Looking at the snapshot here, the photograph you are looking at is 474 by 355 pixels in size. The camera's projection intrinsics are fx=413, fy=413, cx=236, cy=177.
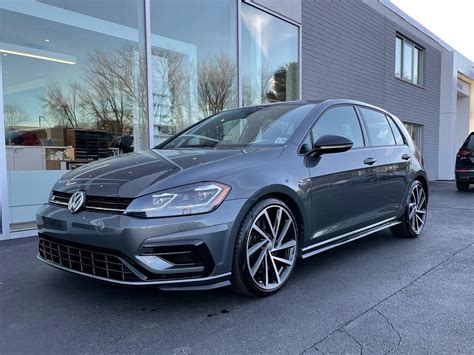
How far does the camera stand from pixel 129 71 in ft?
25.2

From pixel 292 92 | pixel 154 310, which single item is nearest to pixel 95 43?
pixel 292 92

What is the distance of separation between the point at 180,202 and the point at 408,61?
52.4 ft

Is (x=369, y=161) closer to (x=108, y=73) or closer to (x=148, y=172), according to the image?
(x=148, y=172)

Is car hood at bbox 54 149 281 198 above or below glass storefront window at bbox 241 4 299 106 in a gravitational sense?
below

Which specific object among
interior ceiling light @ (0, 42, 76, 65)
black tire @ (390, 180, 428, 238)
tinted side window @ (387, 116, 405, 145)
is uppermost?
interior ceiling light @ (0, 42, 76, 65)

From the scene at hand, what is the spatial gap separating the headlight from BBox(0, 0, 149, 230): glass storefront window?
431cm

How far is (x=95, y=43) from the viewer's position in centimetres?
801

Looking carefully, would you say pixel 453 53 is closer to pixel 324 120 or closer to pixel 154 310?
pixel 324 120

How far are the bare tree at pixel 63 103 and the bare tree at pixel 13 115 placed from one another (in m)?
0.73

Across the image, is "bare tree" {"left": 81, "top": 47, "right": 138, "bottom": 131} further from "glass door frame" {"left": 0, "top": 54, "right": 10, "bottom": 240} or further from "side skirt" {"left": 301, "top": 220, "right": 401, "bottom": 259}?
"side skirt" {"left": 301, "top": 220, "right": 401, "bottom": 259}

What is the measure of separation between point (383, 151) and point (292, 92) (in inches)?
238

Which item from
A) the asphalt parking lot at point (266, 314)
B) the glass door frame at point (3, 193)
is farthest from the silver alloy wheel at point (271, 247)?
the glass door frame at point (3, 193)

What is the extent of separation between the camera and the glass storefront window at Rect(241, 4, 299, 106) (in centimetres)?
907

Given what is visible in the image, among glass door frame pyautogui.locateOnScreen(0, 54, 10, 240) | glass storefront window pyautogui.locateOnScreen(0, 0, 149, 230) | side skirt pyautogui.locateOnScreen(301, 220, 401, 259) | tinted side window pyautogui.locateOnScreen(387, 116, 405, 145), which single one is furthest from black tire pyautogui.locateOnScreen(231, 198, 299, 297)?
glass storefront window pyautogui.locateOnScreen(0, 0, 149, 230)
